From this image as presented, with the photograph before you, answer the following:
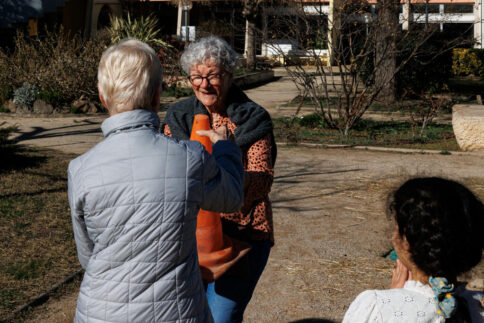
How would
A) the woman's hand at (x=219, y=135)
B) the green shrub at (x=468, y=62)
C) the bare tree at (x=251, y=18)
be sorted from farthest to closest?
1. the green shrub at (x=468, y=62)
2. the bare tree at (x=251, y=18)
3. the woman's hand at (x=219, y=135)

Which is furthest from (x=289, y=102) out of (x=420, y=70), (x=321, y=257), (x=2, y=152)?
(x=321, y=257)

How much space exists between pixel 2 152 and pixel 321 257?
18.6 ft

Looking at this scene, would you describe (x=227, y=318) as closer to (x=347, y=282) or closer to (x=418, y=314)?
(x=418, y=314)

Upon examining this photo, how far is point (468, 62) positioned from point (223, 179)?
1012 inches

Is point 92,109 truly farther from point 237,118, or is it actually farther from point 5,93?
point 237,118

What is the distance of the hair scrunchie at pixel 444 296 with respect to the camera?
173 cm

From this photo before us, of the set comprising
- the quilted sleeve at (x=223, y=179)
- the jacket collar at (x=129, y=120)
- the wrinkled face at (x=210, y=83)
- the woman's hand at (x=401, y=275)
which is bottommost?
the woman's hand at (x=401, y=275)

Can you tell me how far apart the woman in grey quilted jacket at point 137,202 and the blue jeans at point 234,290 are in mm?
715

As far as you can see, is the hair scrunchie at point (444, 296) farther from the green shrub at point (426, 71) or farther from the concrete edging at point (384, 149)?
the green shrub at point (426, 71)

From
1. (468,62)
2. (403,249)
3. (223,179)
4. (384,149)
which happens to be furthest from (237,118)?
(468,62)

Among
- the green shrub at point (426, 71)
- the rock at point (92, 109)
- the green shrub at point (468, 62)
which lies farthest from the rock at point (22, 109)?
the green shrub at point (468, 62)

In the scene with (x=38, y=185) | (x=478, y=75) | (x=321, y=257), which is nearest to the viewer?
(x=321, y=257)

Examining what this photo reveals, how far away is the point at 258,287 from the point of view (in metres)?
4.44

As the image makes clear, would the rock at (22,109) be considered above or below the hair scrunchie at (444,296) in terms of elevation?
above
